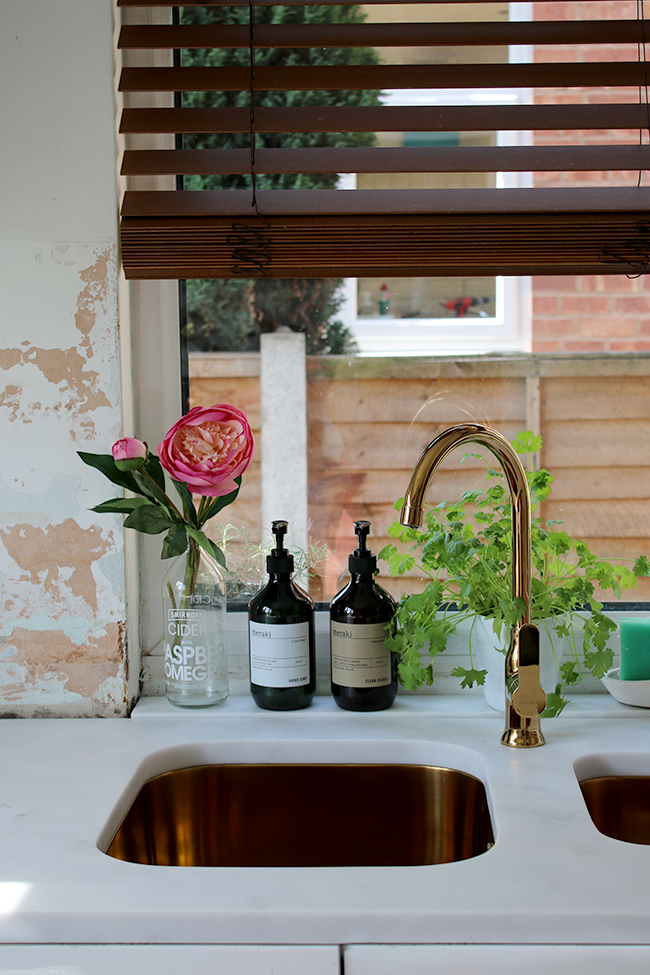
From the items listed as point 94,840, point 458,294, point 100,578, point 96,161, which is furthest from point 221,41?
point 94,840

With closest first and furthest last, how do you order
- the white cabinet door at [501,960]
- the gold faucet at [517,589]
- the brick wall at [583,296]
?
the white cabinet door at [501,960] < the gold faucet at [517,589] < the brick wall at [583,296]

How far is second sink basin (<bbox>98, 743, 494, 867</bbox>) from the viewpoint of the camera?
1.05 metres

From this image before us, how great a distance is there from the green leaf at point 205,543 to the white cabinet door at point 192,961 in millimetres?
559

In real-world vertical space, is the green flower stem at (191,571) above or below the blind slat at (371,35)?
below

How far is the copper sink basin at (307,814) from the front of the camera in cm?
105

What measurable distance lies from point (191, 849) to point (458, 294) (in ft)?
3.03

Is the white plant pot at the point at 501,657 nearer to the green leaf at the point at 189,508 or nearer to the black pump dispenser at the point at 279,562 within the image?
the black pump dispenser at the point at 279,562

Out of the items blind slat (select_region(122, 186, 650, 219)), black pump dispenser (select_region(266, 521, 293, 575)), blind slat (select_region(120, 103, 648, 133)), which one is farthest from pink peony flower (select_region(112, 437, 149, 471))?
blind slat (select_region(120, 103, 648, 133))

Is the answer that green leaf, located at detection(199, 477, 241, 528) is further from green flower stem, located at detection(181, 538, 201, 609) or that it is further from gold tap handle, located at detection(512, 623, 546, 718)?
gold tap handle, located at detection(512, 623, 546, 718)

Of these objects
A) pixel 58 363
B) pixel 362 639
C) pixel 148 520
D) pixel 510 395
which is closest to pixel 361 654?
pixel 362 639

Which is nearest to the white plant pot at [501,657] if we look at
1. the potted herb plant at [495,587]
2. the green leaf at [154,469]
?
the potted herb plant at [495,587]

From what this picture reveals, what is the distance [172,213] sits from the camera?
3.84ft

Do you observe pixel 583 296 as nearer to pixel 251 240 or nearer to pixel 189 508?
pixel 251 240

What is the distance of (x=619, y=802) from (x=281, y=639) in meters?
0.49
